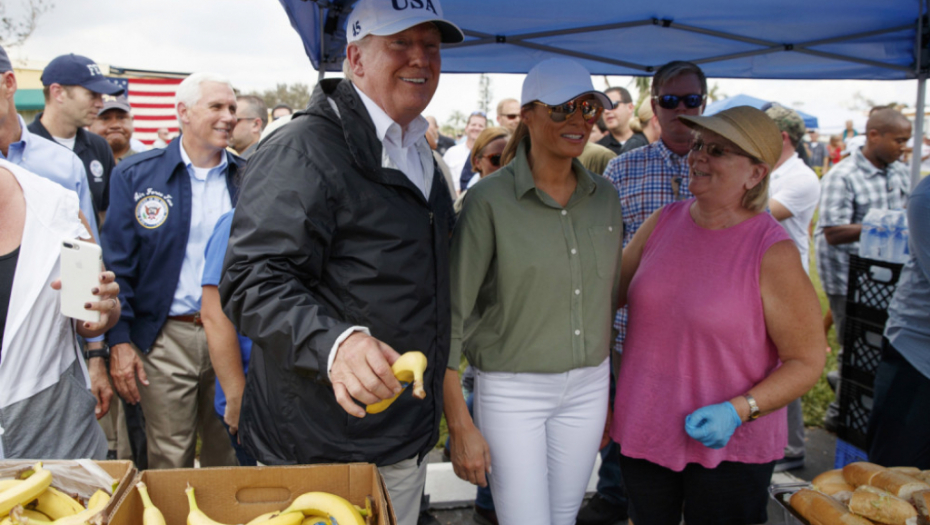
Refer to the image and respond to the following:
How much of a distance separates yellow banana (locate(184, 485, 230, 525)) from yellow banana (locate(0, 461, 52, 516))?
283 mm

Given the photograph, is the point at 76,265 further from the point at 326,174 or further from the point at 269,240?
the point at 326,174

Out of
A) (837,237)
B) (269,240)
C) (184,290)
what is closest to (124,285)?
(184,290)

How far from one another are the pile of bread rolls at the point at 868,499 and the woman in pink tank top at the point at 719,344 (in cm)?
Result: 29

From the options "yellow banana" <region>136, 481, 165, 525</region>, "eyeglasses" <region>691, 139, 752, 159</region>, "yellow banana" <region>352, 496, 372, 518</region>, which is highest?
"eyeglasses" <region>691, 139, 752, 159</region>

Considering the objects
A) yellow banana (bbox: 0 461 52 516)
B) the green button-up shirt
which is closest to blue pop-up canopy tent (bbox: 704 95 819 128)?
the green button-up shirt

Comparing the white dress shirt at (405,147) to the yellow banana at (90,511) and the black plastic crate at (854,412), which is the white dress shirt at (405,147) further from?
the black plastic crate at (854,412)

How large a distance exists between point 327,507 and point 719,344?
1384 millimetres

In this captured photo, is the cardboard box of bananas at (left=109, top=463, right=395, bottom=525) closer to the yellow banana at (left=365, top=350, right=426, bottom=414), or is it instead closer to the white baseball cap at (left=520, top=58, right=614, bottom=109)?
the yellow banana at (left=365, top=350, right=426, bottom=414)

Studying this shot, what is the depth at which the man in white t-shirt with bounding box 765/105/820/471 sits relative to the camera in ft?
12.7

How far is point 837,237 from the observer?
189 inches

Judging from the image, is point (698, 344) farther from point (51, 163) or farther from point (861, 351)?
point (51, 163)

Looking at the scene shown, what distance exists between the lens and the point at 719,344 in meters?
2.01

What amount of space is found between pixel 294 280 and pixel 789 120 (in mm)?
4114

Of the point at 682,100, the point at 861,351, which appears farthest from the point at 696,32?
the point at 861,351
